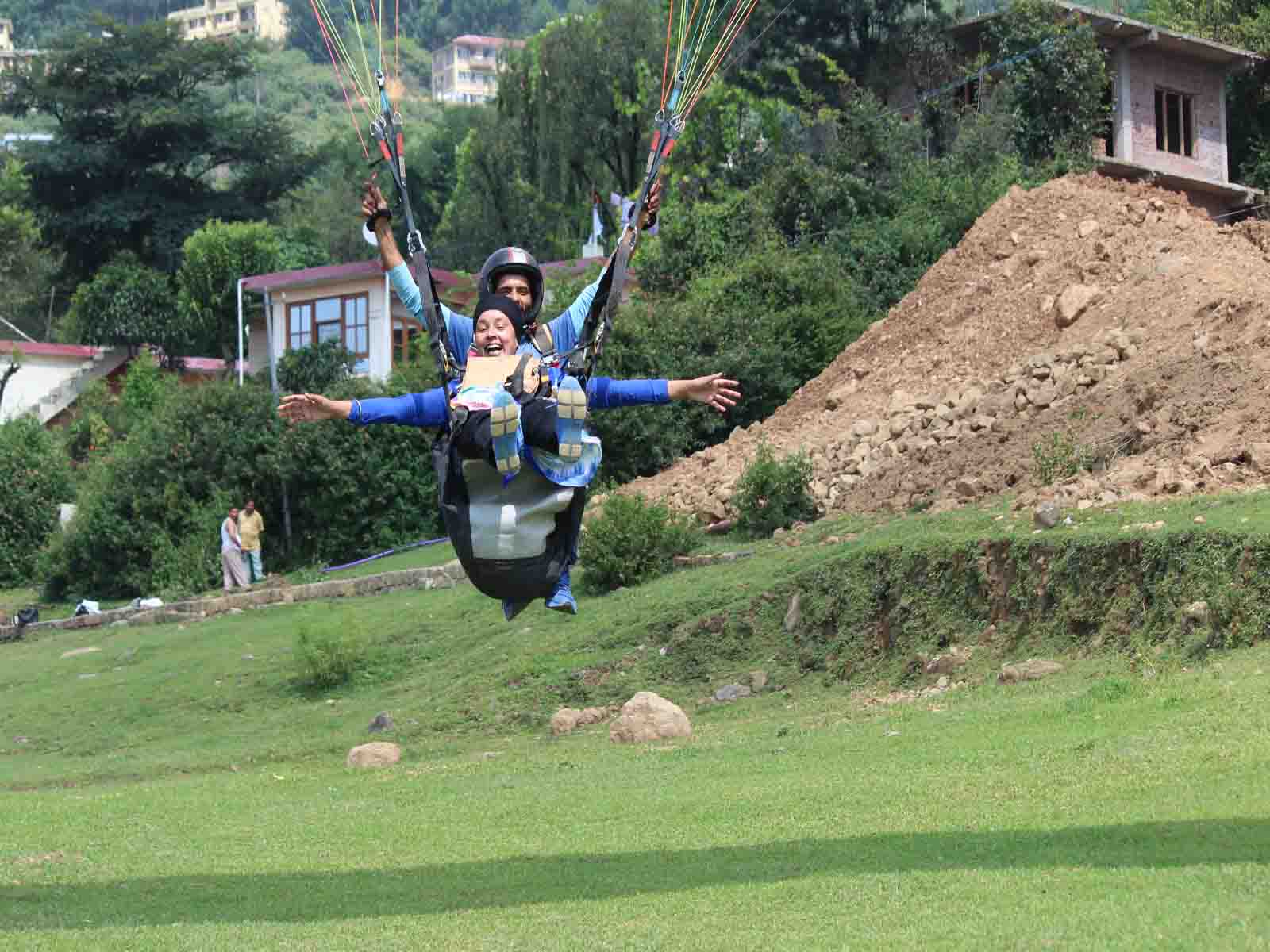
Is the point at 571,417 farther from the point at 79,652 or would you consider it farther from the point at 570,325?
the point at 79,652

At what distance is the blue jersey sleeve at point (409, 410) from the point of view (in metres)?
11.0

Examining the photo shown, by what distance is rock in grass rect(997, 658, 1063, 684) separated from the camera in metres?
20.8

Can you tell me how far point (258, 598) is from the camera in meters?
37.7

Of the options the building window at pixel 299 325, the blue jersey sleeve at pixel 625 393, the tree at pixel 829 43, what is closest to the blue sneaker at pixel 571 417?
the blue jersey sleeve at pixel 625 393

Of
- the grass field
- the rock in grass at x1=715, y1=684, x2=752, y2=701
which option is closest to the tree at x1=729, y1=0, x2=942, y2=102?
the grass field

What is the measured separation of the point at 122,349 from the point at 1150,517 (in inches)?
2149

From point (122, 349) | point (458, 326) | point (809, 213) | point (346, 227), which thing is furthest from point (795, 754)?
point (346, 227)

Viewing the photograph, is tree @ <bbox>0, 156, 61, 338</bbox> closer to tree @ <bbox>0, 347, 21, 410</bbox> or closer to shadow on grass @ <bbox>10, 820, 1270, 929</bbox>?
tree @ <bbox>0, 347, 21, 410</bbox>

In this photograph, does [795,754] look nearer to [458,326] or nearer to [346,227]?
[458,326]

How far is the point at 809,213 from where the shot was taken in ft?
164

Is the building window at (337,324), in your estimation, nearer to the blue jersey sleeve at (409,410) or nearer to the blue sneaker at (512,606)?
the blue sneaker at (512,606)

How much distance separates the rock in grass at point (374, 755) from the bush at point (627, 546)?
7633 millimetres

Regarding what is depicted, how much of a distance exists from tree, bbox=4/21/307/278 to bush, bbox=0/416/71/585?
78.1ft

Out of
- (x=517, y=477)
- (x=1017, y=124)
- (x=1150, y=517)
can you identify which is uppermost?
(x=1017, y=124)
